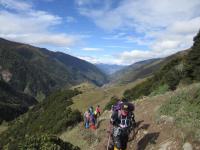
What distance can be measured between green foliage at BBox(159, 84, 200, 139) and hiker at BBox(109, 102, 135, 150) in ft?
9.15

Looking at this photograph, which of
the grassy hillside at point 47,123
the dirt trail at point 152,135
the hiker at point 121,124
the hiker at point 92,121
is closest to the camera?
the hiker at point 121,124

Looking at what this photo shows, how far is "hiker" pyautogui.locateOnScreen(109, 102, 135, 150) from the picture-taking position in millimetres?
15148

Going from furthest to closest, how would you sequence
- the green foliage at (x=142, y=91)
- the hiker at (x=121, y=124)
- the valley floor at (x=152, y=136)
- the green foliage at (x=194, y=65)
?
the green foliage at (x=142, y=91) → the green foliage at (x=194, y=65) → the valley floor at (x=152, y=136) → the hiker at (x=121, y=124)

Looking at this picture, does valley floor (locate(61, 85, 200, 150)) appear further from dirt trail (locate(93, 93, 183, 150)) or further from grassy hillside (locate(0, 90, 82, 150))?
grassy hillside (locate(0, 90, 82, 150))

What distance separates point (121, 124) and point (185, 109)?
4457 millimetres

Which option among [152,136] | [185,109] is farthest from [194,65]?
[152,136]

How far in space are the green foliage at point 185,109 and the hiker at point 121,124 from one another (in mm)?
2790

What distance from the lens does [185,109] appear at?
17891mm

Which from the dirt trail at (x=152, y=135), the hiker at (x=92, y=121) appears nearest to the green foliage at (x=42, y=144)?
the dirt trail at (x=152, y=135)

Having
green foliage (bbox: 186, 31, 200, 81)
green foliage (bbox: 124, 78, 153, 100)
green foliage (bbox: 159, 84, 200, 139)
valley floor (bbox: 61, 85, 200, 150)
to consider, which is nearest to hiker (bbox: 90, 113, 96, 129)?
valley floor (bbox: 61, 85, 200, 150)

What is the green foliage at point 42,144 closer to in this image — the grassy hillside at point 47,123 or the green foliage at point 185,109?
Answer: the green foliage at point 185,109

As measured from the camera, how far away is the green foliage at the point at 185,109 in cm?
1599

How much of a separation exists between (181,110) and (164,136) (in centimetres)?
228

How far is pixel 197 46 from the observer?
56.9m
